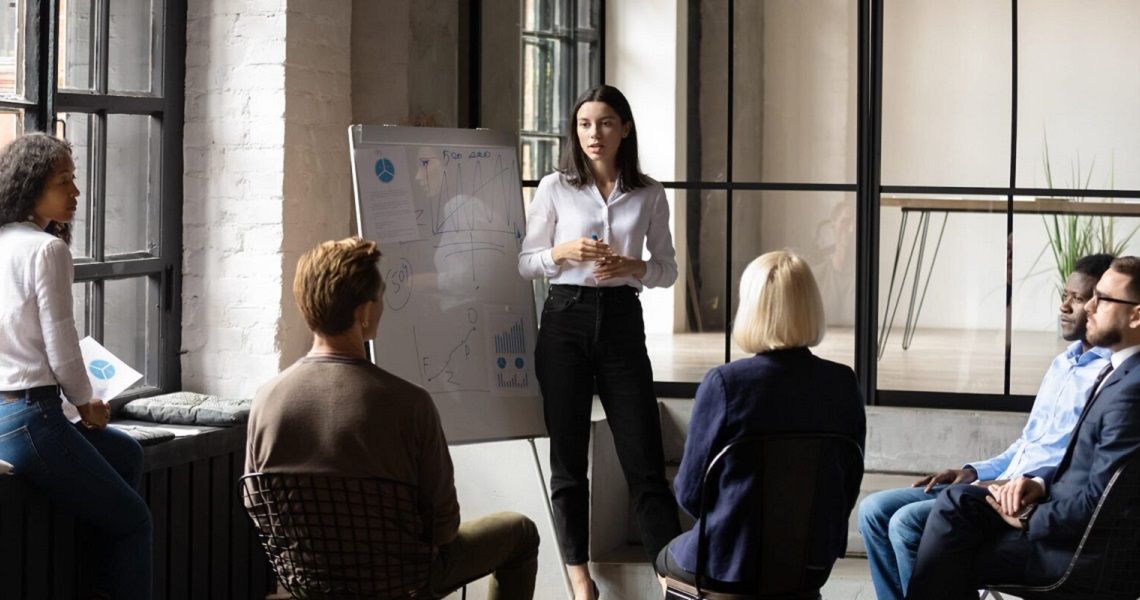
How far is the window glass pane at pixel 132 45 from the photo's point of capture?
418 cm

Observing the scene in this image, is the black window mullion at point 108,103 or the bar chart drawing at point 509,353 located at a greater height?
the black window mullion at point 108,103

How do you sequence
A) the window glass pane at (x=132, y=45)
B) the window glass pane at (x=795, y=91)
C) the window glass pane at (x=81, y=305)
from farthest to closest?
the window glass pane at (x=795, y=91) → the window glass pane at (x=132, y=45) → the window glass pane at (x=81, y=305)

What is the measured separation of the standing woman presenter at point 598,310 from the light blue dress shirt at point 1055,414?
1.03 m

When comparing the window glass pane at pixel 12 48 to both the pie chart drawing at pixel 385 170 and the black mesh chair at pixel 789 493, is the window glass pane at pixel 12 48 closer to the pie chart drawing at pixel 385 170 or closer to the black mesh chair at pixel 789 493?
the pie chart drawing at pixel 385 170

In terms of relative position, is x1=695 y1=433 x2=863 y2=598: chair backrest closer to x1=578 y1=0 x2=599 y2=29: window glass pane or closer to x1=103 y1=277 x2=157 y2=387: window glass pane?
x1=103 y1=277 x2=157 y2=387: window glass pane

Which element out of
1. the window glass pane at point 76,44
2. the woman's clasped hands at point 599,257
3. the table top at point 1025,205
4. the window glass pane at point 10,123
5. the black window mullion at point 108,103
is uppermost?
the window glass pane at point 76,44

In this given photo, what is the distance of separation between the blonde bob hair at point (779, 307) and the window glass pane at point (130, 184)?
2304 millimetres

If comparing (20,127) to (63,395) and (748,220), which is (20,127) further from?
(748,220)

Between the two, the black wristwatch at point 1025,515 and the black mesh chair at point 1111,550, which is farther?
the black wristwatch at point 1025,515

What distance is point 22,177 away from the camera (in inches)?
121

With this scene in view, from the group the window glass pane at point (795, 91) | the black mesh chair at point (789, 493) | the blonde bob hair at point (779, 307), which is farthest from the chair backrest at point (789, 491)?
the window glass pane at point (795, 91)

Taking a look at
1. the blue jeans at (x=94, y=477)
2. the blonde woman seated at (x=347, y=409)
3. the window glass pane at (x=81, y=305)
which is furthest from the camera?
the window glass pane at (x=81, y=305)

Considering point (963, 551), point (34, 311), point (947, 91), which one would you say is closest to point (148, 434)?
point (34, 311)

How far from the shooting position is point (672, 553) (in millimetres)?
3166
